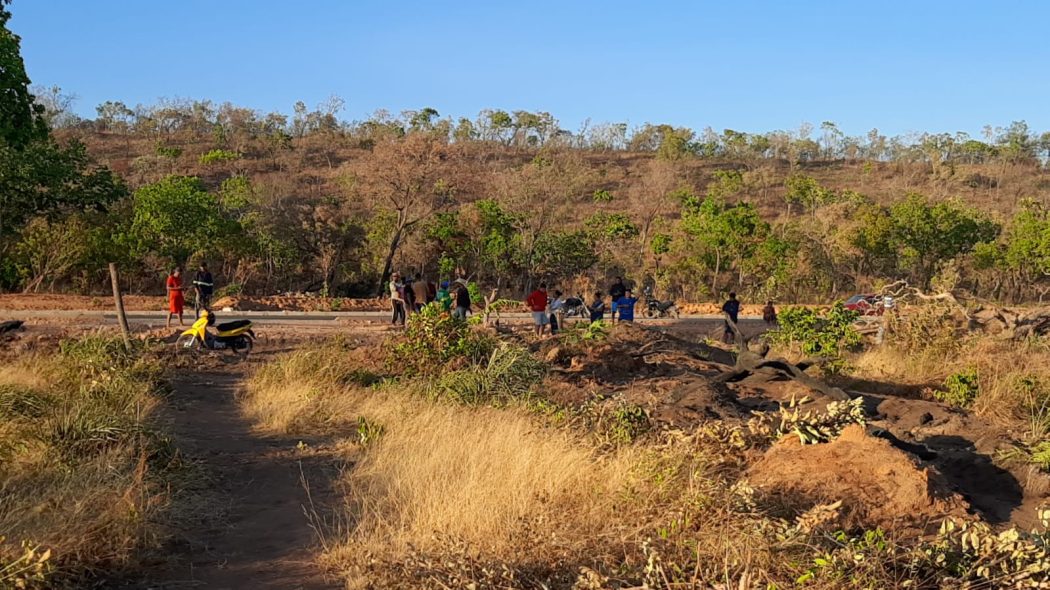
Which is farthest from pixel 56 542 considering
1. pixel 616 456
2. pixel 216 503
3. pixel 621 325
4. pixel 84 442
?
pixel 621 325

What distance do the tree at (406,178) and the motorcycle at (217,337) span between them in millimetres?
15416

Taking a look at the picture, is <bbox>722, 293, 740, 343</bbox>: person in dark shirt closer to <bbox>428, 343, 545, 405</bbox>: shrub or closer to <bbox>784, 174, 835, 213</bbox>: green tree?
<bbox>428, 343, 545, 405</bbox>: shrub

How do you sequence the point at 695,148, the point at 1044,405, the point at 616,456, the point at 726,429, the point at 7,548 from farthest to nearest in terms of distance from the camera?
the point at 695,148
the point at 1044,405
the point at 726,429
the point at 616,456
the point at 7,548

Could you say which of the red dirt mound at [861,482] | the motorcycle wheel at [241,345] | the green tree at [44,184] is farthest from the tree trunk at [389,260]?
the red dirt mound at [861,482]

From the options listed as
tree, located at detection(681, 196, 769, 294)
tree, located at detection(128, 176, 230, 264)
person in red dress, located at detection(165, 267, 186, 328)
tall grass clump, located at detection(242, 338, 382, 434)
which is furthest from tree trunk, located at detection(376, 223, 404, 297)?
tall grass clump, located at detection(242, 338, 382, 434)

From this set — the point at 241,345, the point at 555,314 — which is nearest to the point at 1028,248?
the point at 555,314

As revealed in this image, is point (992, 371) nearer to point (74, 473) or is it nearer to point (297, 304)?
point (74, 473)

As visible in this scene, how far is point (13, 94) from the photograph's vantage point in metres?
11.4

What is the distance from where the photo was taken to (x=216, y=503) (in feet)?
22.5

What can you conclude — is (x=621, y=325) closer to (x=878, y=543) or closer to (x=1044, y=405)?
(x=1044, y=405)

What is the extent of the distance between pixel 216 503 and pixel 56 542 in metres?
1.79

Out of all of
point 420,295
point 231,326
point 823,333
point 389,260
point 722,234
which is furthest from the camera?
point 722,234

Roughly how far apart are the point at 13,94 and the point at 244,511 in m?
7.82

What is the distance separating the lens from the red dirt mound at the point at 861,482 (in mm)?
6777
